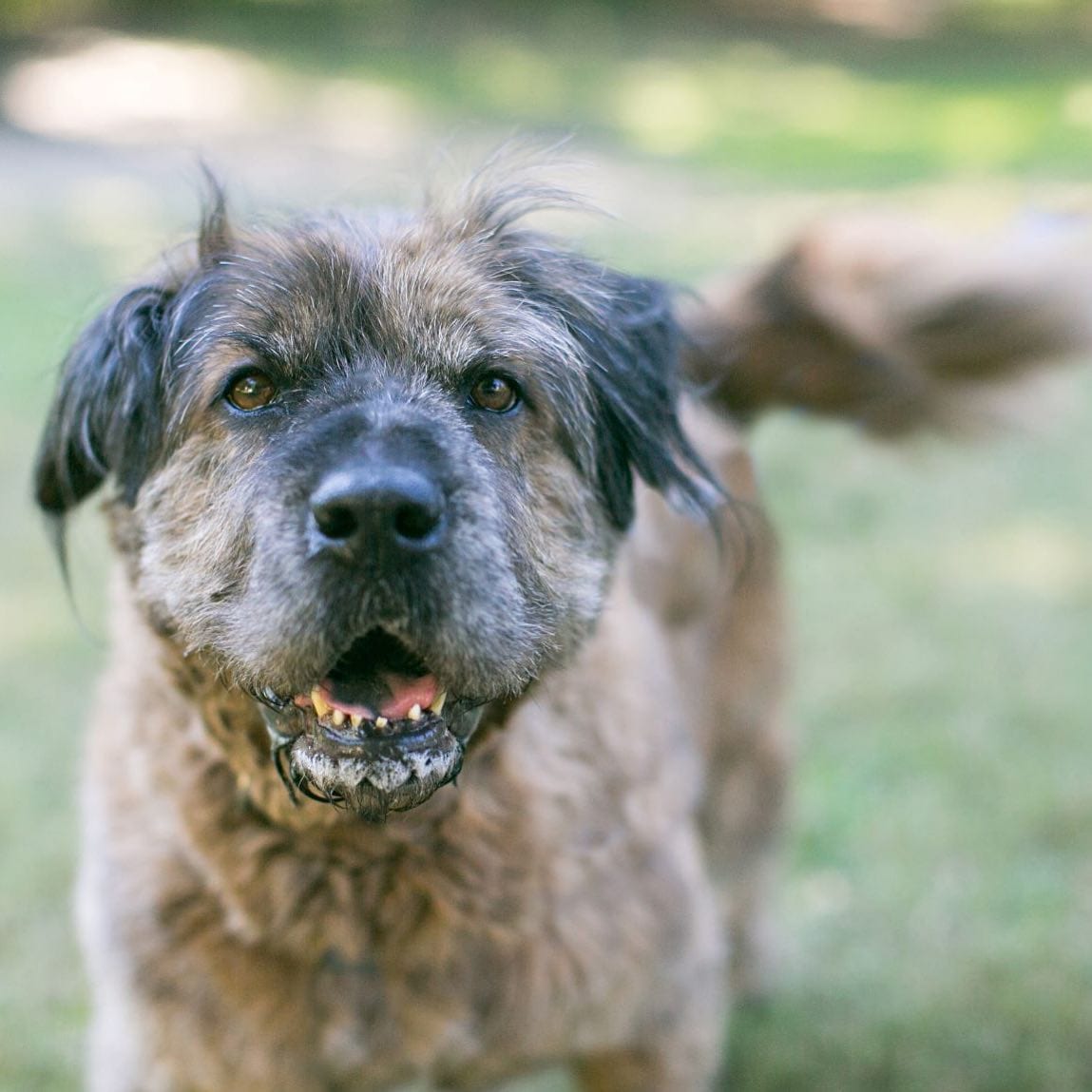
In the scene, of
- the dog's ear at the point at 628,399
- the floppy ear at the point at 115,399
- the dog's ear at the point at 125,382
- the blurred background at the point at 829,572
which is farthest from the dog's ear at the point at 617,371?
the floppy ear at the point at 115,399

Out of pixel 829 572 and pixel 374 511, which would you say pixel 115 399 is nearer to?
pixel 374 511

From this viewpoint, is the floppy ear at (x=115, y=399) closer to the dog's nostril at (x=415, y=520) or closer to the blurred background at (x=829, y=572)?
the blurred background at (x=829, y=572)

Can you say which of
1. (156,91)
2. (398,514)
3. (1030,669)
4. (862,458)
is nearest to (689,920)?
(398,514)

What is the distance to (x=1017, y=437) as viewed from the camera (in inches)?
172

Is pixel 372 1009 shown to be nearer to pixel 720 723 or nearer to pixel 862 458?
pixel 720 723

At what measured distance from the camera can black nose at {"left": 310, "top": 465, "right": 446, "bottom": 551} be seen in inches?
87.7

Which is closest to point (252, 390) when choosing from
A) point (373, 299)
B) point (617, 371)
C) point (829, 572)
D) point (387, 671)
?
point (373, 299)

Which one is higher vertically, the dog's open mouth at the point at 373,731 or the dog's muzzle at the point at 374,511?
the dog's muzzle at the point at 374,511

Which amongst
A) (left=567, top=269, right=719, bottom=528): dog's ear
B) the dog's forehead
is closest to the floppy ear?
the dog's forehead

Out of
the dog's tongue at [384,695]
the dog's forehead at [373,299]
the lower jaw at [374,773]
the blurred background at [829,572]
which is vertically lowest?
the blurred background at [829,572]

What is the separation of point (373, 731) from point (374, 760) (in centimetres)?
6

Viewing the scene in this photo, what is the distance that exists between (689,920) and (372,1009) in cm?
71

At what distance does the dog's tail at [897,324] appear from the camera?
3984 millimetres

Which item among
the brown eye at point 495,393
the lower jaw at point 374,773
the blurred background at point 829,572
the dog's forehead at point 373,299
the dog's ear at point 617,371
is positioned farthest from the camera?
the blurred background at point 829,572
